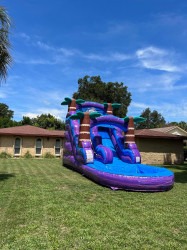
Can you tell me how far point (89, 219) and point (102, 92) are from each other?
31.8m

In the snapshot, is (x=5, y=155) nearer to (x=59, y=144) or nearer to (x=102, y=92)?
(x=59, y=144)

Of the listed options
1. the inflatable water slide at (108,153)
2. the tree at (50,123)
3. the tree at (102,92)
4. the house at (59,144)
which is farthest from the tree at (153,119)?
the inflatable water slide at (108,153)

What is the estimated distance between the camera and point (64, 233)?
187 inches

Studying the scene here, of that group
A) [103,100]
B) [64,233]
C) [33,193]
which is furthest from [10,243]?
[103,100]

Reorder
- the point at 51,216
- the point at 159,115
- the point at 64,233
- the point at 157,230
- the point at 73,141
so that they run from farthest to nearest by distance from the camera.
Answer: the point at 159,115, the point at 73,141, the point at 51,216, the point at 157,230, the point at 64,233

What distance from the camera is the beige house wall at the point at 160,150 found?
70.0 ft

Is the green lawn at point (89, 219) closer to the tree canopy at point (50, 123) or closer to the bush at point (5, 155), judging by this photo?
the bush at point (5, 155)

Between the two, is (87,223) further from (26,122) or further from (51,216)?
(26,122)

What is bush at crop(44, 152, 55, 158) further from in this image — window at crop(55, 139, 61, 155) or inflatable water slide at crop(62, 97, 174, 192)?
inflatable water slide at crop(62, 97, 174, 192)

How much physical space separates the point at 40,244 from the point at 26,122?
143 ft

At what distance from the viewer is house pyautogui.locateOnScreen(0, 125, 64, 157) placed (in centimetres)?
2309

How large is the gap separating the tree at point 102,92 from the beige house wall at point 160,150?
48.2 feet

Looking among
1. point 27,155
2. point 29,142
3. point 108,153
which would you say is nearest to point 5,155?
point 27,155

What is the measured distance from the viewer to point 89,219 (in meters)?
5.55
